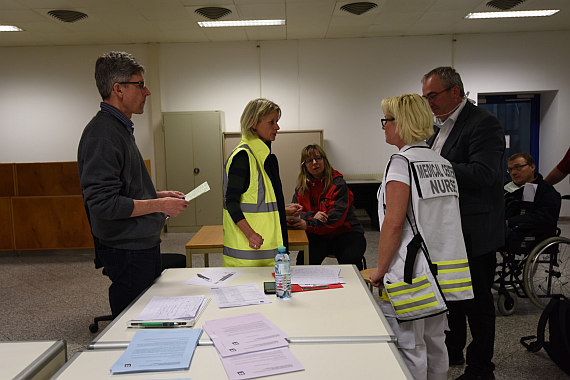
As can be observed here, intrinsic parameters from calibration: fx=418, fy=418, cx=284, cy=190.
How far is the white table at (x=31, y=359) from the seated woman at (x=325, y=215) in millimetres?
2004

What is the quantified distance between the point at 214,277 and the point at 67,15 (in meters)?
5.08

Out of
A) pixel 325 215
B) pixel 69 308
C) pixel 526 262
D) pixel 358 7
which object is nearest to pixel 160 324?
pixel 325 215

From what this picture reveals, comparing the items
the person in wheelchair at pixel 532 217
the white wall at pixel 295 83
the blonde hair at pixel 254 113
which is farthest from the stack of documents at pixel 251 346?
the white wall at pixel 295 83

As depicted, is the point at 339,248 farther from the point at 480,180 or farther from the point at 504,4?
the point at 504,4

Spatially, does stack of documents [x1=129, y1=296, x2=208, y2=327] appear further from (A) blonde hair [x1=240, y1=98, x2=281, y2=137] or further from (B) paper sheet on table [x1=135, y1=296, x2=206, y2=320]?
(A) blonde hair [x1=240, y1=98, x2=281, y2=137]

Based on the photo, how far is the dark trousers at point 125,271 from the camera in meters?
1.73

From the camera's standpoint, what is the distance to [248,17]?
569 cm

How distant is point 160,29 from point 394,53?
3681 millimetres

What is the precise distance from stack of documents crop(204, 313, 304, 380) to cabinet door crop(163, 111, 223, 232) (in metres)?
5.34

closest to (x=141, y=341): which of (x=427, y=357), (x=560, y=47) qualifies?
(x=427, y=357)

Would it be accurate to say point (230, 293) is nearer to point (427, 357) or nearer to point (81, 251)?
point (427, 357)

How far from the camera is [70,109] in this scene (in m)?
7.00

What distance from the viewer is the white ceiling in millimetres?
5164

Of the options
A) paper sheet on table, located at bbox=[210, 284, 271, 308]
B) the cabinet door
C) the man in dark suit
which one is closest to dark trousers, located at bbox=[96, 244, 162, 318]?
paper sheet on table, located at bbox=[210, 284, 271, 308]
